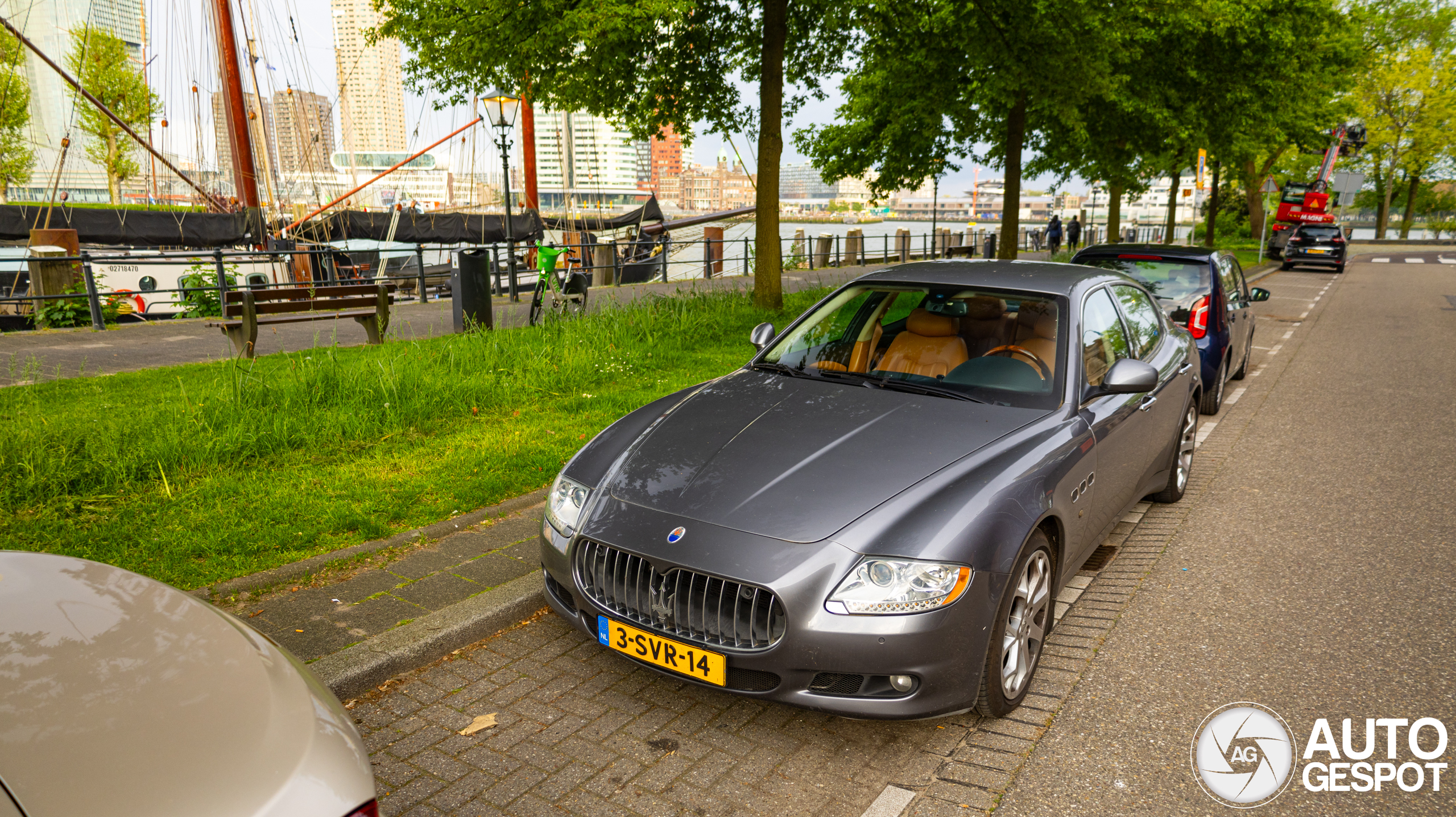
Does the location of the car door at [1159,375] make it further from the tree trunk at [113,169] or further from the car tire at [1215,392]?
the tree trunk at [113,169]

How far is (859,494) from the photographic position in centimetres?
313

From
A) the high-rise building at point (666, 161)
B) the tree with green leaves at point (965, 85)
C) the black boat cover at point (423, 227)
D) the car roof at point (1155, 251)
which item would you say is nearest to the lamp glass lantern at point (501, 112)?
the black boat cover at point (423, 227)

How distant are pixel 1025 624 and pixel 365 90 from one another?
129 ft

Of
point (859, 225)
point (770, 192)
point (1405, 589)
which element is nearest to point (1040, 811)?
point (1405, 589)

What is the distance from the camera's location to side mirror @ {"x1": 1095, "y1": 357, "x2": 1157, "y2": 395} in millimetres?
4020

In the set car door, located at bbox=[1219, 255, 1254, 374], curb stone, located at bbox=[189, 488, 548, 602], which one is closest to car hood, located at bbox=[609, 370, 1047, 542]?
curb stone, located at bbox=[189, 488, 548, 602]

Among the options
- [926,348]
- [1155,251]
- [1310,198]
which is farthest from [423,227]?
[1310,198]

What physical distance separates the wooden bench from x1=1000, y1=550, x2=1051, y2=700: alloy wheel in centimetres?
791

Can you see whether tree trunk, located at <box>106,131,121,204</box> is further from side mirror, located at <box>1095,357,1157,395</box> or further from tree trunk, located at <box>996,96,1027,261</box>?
side mirror, located at <box>1095,357,1157,395</box>

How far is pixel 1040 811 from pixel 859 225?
309 feet

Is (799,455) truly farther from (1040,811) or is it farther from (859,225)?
(859,225)

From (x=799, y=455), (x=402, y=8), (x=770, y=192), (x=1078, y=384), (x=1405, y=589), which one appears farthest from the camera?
(x=770, y=192)

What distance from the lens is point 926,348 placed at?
4.37m

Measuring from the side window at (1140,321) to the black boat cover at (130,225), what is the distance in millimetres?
20673
